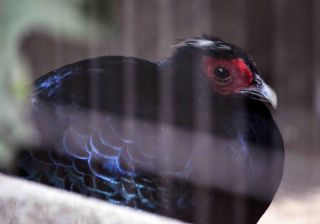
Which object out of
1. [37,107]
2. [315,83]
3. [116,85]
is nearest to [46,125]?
[37,107]

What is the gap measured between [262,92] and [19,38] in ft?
2.12

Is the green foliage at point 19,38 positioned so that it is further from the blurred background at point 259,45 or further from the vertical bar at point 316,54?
the vertical bar at point 316,54

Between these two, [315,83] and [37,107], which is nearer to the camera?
[315,83]

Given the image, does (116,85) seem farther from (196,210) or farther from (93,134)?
(196,210)

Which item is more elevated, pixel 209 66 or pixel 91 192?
pixel 209 66

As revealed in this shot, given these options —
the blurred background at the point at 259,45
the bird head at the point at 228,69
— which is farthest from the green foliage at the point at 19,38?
the bird head at the point at 228,69

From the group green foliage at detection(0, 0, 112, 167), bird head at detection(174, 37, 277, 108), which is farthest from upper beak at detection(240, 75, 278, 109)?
green foliage at detection(0, 0, 112, 167)

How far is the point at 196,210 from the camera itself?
1.03 m

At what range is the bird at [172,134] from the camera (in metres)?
1.02

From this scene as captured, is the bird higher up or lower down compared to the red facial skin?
lower down

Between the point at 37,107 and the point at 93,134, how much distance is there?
0.45 feet

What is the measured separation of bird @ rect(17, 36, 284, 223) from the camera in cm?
102

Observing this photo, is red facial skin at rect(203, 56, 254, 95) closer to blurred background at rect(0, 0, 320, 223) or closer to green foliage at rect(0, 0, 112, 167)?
blurred background at rect(0, 0, 320, 223)

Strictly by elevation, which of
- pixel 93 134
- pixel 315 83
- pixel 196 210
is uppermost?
pixel 315 83
